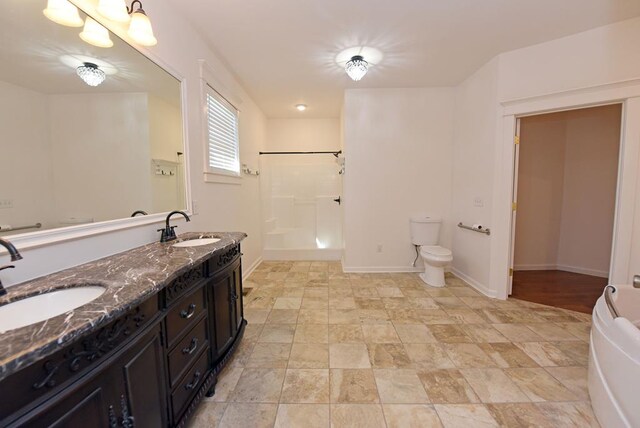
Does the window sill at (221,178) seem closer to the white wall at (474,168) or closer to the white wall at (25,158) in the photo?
the white wall at (25,158)

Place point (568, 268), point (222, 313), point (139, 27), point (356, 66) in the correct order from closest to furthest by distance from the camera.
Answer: point (139, 27), point (222, 313), point (356, 66), point (568, 268)

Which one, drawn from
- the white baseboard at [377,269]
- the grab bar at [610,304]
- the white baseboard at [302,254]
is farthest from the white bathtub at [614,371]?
the white baseboard at [302,254]

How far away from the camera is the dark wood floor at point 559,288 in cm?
276

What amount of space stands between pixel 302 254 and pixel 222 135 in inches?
96.7

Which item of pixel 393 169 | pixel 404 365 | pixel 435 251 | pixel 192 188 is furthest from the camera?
pixel 393 169

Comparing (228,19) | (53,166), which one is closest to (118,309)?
(53,166)

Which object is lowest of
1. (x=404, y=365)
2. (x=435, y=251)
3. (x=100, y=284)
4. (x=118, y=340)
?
(x=404, y=365)

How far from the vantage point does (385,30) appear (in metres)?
2.27

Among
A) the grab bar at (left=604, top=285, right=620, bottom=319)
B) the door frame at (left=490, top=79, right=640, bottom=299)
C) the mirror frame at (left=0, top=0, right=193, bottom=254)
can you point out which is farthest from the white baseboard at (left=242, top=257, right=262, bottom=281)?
the grab bar at (left=604, top=285, right=620, bottom=319)

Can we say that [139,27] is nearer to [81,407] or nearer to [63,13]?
[63,13]

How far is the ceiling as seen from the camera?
6.50ft

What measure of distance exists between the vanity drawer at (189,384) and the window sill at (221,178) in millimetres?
1527

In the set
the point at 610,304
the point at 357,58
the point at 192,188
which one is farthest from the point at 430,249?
the point at 192,188

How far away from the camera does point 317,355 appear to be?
1934 mm
